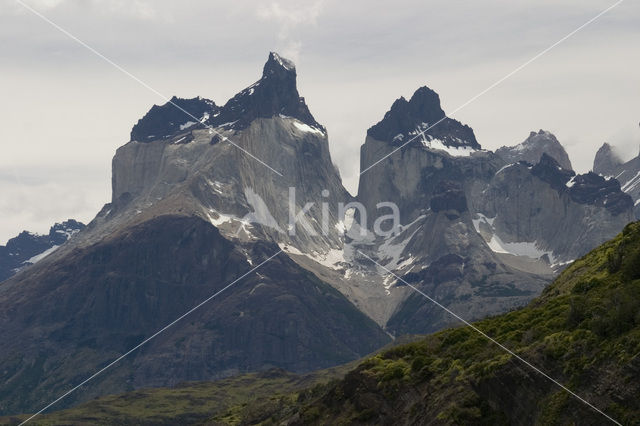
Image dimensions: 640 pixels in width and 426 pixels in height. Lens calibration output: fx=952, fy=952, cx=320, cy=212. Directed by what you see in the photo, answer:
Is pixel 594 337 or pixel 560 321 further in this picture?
pixel 560 321

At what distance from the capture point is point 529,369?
340ft

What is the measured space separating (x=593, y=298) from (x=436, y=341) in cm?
3425

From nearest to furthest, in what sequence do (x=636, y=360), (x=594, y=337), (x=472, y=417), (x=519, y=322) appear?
1. (x=636, y=360)
2. (x=594, y=337)
3. (x=472, y=417)
4. (x=519, y=322)

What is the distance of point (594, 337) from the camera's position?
9819 cm

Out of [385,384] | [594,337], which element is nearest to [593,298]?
[594,337]

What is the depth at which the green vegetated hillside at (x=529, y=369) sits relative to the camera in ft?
303

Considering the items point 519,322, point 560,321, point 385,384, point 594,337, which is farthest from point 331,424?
point 594,337

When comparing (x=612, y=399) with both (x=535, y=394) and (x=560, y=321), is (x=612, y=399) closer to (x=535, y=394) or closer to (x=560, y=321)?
(x=535, y=394)

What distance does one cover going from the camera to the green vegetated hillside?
92312mm

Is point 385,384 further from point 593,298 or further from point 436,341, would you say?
point 593,298

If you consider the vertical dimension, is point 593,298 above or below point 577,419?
above

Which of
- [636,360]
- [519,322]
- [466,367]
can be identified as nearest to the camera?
→ [636,360]

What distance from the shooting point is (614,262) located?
12212 cm

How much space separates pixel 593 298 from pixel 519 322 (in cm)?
1823
